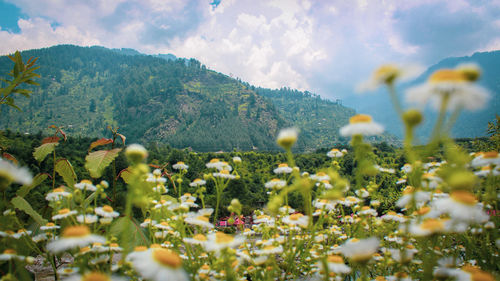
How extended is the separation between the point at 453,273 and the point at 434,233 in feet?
0.62

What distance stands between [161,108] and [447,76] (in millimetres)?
148122

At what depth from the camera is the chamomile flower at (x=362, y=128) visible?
1076 mm

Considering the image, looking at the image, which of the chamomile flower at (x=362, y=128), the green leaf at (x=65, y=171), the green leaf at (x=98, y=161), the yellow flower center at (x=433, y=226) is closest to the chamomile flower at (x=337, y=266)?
the yellow flower center at (x=433, y=226)

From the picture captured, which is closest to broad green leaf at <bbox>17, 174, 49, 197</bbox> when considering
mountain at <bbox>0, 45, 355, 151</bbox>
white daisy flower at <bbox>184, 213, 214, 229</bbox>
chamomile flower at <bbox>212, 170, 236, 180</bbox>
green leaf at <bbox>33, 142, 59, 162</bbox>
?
green leaf at <bbox>33, 142, 59, 162</bbox>

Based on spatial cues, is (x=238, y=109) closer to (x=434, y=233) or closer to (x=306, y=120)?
(x=306, y=120)

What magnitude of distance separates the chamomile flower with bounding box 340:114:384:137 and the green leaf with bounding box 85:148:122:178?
157 cm

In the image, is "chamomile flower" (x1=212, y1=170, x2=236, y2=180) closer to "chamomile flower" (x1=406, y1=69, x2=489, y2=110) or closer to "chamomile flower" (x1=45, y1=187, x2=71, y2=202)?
"chamomile flower" (x1=45, y1=187, x2=71, y2=202)

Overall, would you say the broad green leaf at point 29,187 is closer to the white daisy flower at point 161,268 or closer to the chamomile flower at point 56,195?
the chamomile flower at point 56,195

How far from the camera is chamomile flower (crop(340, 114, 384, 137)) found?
42.4 inches

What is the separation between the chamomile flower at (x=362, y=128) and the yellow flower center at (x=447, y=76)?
27cm

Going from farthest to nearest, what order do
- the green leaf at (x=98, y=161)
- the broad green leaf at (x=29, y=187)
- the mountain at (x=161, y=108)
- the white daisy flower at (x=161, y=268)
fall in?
the mountain at (x=161, y=108), the broad green leaf at (x=29, y=187), the green leaf at (x=98, y=161), the white daisy flower at (x=161, y=268)

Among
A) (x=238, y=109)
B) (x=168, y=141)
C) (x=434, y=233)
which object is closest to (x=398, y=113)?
(x=434, y=233)

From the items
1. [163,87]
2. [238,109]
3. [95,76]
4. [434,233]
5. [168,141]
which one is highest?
[95,76]

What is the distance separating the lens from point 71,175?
6.40 ft
